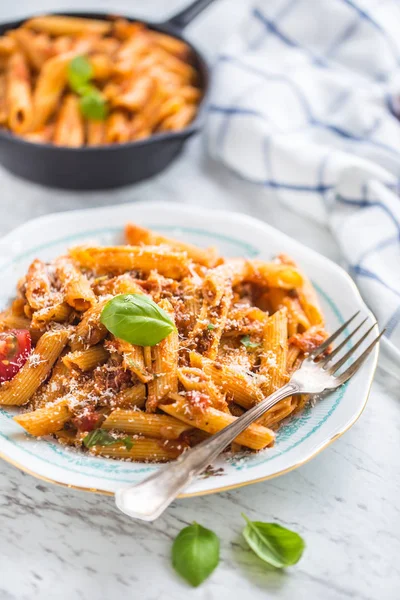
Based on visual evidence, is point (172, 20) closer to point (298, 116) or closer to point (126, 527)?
point (298, 116)

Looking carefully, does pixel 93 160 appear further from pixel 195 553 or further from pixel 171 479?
pixel 195 553

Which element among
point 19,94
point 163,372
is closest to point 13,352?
point 163,372

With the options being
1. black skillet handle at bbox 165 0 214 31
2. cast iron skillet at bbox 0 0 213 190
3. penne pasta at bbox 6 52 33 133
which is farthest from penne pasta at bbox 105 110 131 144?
black skillet handle at bbox 165 0 214 31

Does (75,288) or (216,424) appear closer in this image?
(216,424)

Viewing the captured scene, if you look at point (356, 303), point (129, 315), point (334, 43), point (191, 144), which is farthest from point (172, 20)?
point (129, 315)

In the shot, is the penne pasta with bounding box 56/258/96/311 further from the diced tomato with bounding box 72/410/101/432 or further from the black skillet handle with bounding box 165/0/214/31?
the black skillet handle with bounding box 165/0/214/31

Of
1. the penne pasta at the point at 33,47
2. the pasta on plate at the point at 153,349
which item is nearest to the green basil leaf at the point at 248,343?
the pasta on plate at the point at 153,349

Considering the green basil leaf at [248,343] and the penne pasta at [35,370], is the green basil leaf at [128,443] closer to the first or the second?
the penne pasta at [35,370]
